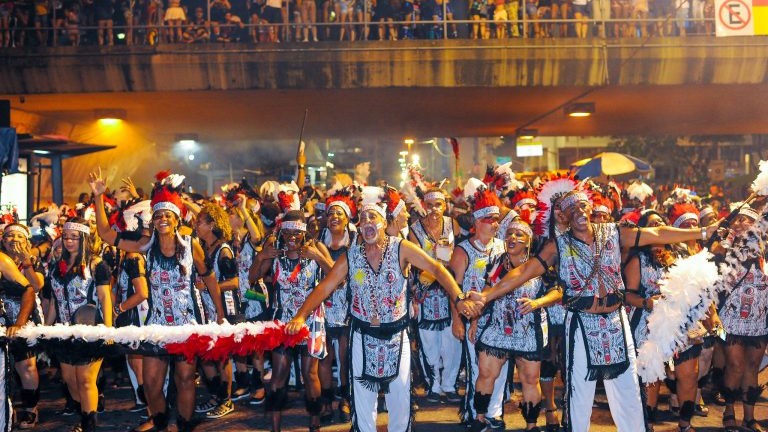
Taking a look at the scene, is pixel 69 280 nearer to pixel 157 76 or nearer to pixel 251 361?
pixel 251 361

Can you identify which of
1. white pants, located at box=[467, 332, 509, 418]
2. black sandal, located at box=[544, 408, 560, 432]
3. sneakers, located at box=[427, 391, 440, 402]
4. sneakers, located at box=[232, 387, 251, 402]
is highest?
white pants, located at box=[467, 332, 509, 418]

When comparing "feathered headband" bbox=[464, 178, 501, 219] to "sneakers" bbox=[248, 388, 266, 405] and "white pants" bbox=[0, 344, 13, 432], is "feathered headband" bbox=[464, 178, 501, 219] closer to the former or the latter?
"sneakers" bbox=[248, 388, 266, 405]

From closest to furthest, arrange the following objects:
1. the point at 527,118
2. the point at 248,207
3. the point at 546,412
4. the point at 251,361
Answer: the point at 546,412
the point at 251,361
the point at 248,207
the point at 527,118

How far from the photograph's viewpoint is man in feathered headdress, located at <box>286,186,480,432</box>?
601 centimetres

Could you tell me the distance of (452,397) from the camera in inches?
336

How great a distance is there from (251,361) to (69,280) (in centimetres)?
232

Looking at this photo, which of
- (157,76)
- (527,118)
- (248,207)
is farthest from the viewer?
(527,118)

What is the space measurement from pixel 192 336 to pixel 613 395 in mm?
3207

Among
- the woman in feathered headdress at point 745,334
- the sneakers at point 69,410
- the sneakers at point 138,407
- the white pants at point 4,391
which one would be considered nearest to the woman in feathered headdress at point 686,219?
the woman in feathered headdress at point 745,334

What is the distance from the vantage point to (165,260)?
270 inches

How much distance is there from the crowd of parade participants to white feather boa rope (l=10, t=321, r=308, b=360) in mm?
111

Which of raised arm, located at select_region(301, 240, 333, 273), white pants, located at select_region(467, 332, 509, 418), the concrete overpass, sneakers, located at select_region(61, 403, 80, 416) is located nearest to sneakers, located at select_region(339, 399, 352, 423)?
white pants, located at select_region(467, 332, 509, 418)

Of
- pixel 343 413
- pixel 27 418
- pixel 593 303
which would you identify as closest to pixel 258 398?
pixel 343 413

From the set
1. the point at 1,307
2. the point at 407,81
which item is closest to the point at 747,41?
the point at 407,81
